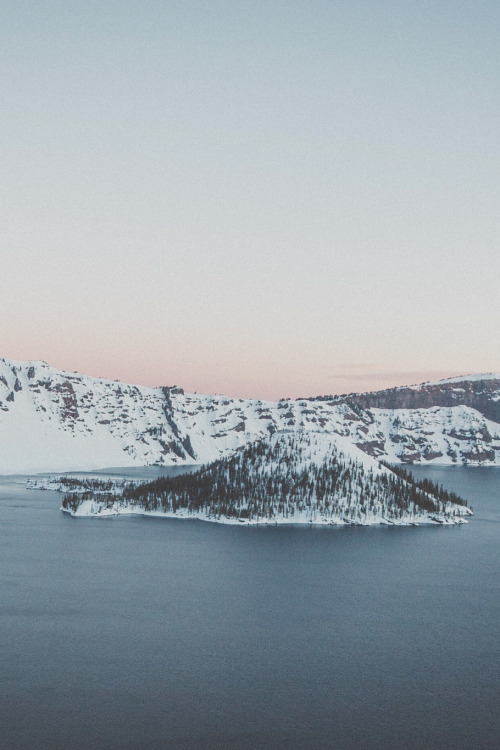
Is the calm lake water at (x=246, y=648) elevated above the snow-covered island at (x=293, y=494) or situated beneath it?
situated beneath

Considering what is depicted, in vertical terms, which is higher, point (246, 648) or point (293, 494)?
point (293, 494)

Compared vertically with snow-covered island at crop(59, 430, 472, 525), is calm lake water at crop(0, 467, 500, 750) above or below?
below

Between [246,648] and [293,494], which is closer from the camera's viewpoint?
[246,648]

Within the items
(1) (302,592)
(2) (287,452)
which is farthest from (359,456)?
(1) (302,592)

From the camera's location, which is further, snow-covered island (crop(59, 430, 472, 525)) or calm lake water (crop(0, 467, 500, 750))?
snow-covered island (crop(59, 430, 472, 525))
